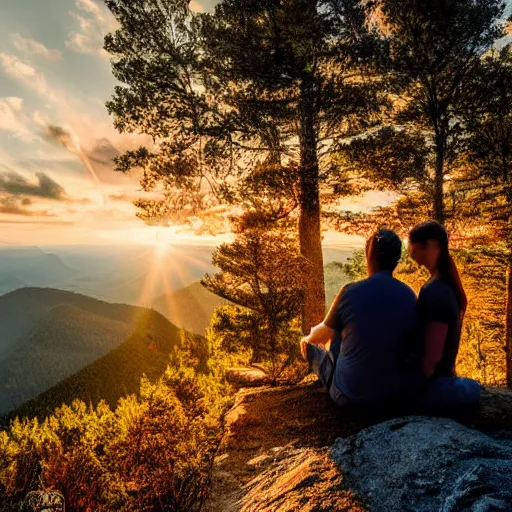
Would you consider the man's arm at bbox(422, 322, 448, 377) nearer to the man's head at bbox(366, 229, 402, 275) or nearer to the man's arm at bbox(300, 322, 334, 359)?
the man's head at bbox(366, 229, 402, 275)

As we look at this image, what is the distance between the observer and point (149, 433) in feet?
18.8

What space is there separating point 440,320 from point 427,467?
1.06 m

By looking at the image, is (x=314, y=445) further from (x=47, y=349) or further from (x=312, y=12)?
(x=47, y=349)

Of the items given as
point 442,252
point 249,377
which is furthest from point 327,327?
point 249,377

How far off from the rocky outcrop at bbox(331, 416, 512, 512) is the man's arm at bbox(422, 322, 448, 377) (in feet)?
1.47

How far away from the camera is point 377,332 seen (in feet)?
9.18

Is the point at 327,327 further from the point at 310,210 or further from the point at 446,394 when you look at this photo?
the point at 310,210

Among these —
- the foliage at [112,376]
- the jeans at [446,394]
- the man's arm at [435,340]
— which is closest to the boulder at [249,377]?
the jeans at [446,394]

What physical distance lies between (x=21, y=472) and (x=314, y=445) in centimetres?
1012

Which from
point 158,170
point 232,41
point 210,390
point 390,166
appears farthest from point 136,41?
point 210,390

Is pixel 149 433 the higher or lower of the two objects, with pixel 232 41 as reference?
lower

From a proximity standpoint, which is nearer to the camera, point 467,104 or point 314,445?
point 314,445

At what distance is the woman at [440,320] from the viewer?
105 inches

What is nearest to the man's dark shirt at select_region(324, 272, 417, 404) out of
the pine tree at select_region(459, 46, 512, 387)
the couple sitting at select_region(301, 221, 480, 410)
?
the couple sitting at select_region(301, 221, 480, 410)
